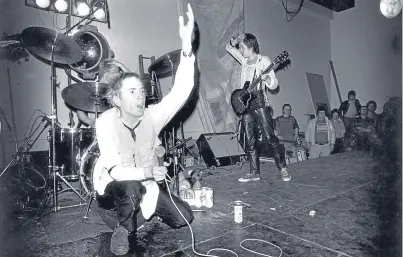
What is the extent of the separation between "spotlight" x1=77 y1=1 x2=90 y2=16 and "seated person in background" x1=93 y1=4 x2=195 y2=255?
387 centimetres

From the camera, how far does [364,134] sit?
26.0ft

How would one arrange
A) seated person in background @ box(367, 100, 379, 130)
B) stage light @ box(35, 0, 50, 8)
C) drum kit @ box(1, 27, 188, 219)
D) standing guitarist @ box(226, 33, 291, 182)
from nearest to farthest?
drum kit @ box(1, 27, 188, 219) < standing guitarist @ box(226, 33, 291, 182) < stage light @ box(35, 0, 50, 8) < seated person in background @ box(367, 100, 379, 130)

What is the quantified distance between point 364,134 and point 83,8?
293 inches

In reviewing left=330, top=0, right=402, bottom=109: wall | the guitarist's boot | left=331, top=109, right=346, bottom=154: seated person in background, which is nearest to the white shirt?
the guitarist's boot

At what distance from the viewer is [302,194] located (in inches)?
146

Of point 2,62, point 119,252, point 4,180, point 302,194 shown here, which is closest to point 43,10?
point 2,62

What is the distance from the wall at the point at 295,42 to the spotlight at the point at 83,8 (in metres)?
4.65

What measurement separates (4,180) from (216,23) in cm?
574

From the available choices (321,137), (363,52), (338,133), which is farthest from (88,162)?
(363,52)

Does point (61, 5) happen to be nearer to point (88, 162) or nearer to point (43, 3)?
point (43, 3)

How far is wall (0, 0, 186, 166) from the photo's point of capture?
5016mm

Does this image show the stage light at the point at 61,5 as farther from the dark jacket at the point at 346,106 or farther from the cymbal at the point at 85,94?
the dark jacket at the point at 346,106

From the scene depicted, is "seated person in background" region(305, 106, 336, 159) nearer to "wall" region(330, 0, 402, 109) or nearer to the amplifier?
the amplifier

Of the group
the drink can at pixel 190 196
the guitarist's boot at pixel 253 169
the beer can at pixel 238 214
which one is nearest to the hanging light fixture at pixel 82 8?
the guitarist's boot at pixel 253 169
